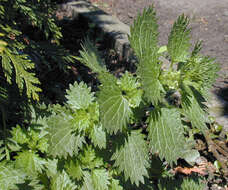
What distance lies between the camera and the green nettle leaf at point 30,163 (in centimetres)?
144

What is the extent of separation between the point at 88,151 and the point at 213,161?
→ 1477 millimetres

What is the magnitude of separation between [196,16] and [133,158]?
424 cm

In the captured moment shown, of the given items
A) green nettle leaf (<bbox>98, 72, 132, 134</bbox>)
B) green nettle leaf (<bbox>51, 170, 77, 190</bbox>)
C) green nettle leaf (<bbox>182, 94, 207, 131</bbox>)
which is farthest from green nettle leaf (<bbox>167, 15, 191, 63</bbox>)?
green nettle leaf (<bbox>51, 170, 77, 190</bbox>)

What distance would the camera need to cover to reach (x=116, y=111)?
46.1 inches

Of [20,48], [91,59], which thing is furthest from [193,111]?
[20,48]

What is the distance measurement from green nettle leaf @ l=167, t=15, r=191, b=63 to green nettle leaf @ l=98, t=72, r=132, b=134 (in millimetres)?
338

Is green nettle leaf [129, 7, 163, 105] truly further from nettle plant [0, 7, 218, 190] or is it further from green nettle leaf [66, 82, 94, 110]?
green nettle leaf [66, 82, 94, 110]

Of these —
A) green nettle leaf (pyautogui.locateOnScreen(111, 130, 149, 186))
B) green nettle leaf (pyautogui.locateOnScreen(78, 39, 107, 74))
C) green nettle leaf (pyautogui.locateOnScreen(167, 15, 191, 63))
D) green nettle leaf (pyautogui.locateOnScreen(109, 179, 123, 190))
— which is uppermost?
green nettle leaf (pyautogui.locateOnScreen(167, 15, 191, 63))

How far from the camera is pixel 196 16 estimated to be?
481 cm

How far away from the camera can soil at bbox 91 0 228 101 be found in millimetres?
4004

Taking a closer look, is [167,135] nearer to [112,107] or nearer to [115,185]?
[112,107]

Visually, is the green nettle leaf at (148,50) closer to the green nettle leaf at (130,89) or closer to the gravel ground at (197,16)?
the green nettle leaf at (130,89)

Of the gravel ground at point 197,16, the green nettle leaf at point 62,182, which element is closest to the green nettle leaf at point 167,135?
the green nettle leaf at point 62,182

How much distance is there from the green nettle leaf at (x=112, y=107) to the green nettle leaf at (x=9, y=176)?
58cm
